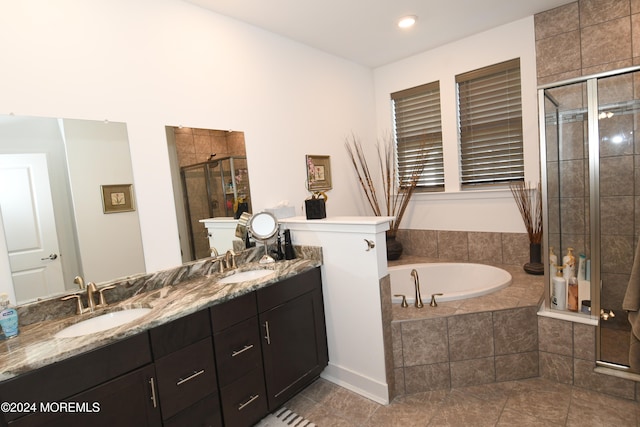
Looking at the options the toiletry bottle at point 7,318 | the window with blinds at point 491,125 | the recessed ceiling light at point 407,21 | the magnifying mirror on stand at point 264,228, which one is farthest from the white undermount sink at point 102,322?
the window with blinds at point 491,125

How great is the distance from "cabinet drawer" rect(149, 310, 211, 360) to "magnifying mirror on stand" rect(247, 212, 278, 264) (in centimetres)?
69

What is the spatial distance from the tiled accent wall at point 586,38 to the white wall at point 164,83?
1665 mm

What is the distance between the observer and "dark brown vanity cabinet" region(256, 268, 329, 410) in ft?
5.94

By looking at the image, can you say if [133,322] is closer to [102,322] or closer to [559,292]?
[102,322]

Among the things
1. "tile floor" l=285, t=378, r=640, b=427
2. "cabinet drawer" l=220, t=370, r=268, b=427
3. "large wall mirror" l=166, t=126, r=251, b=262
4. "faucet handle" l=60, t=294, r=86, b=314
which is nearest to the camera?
"faucet handle" l=60, t=294, r=86, b=314

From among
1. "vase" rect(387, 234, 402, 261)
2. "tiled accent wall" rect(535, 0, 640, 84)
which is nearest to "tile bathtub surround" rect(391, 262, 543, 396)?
"vase" rect(387, 234, 402, 261)

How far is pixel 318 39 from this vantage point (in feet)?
8.66

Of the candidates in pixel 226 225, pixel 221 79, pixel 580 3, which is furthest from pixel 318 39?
pixel 580 3

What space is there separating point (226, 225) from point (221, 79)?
96 cm

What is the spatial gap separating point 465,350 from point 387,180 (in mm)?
1792

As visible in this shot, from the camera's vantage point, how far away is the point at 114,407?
1211mm

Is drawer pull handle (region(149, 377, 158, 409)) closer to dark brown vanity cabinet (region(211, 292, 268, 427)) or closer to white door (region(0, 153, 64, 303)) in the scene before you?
dark brown vanity cabinet (region(211, 292, 268, 427))

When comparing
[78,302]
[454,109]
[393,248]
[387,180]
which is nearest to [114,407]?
[78,302]

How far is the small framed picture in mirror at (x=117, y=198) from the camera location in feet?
5.44
